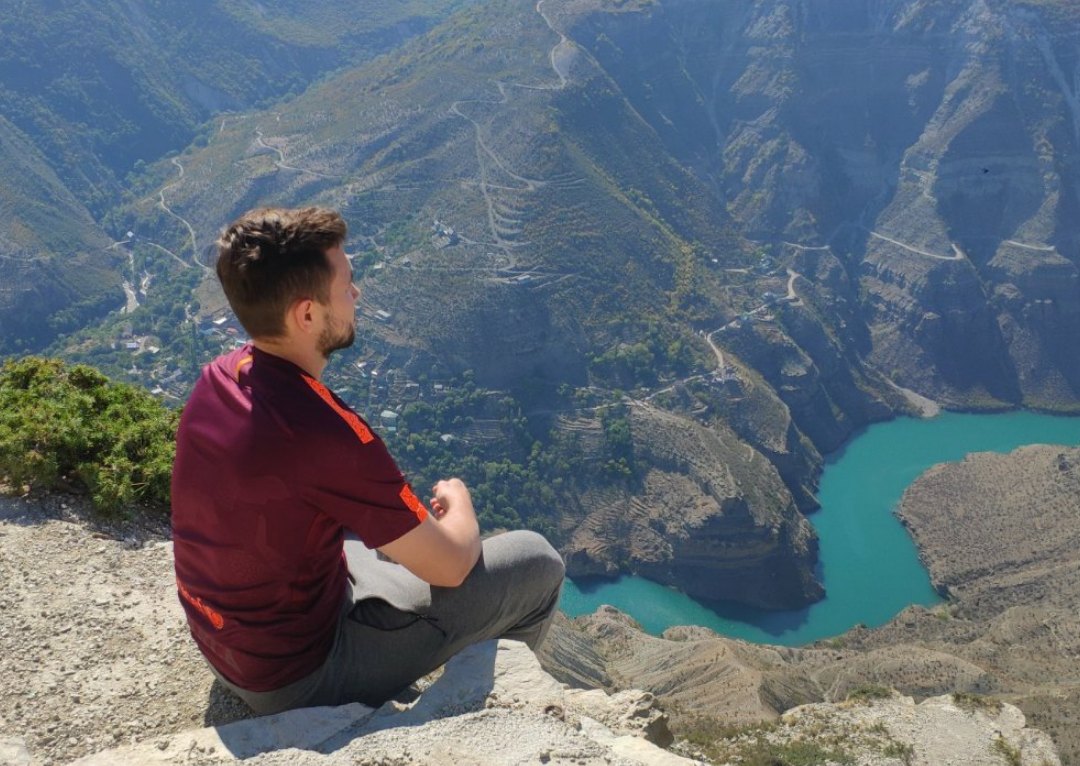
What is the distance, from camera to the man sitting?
3.86 m

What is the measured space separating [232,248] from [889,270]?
78.5 m

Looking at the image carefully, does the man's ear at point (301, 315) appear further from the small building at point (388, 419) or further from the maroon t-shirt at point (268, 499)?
the small building at point (388, 419)

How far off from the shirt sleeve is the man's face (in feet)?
1.01

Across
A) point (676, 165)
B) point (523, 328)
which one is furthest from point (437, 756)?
point (676, 165)

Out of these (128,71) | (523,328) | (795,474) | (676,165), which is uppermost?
(128,71)

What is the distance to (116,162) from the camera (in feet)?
286

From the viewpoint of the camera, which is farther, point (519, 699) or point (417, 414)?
point (417, 414)

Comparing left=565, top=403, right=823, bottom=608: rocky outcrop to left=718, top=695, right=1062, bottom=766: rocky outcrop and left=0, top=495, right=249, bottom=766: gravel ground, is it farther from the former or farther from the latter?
left=0, top=495, right=249, bottom=766: gravel ground

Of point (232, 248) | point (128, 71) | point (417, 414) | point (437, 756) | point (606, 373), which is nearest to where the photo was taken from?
point (232, 248)

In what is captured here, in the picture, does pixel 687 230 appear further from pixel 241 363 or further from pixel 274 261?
pixel 274 261

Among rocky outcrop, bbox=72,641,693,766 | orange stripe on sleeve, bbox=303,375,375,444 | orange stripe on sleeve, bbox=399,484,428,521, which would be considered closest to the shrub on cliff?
rocky outcrop, bbox=72,641,693,766

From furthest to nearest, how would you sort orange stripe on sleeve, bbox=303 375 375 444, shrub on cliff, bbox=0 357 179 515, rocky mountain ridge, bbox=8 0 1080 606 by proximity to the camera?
rocky mountain ridge, bbox=8 0 1080 606, shrub on cliff, bbox=0 357 179 515, orange stripe on sleeve, bbox=303 375 375 444

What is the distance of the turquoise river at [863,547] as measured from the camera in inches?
1861

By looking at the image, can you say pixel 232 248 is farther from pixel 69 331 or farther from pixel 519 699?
pixel 69 331
